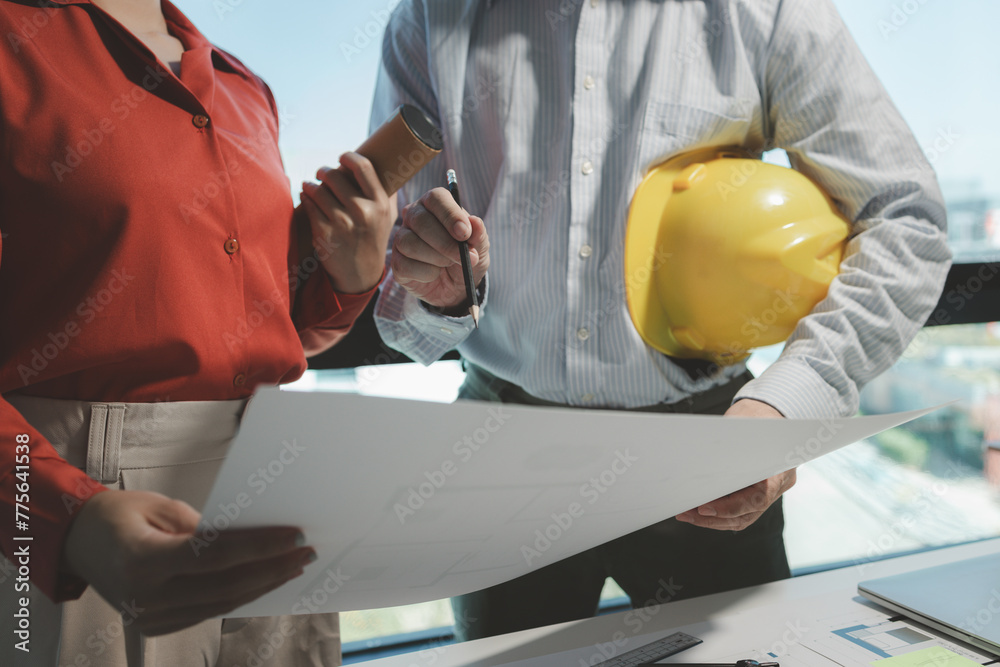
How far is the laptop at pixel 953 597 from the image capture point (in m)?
0.67

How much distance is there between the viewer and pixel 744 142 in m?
0.94

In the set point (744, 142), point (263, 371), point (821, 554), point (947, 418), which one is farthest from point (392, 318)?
point (947, 418)

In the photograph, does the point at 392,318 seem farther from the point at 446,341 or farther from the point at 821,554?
the point at 821,554

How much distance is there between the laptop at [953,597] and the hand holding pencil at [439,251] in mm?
599

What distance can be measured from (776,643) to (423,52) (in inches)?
36.7
